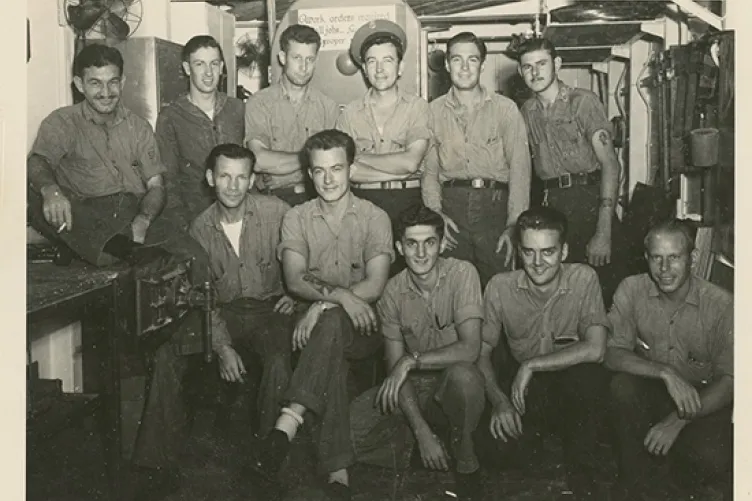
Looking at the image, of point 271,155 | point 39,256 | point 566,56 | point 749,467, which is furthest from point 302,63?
point 566,56

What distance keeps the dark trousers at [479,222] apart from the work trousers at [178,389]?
76cm

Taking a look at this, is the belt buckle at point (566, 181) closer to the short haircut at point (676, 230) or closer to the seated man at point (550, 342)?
the seated man at point (550, 342)

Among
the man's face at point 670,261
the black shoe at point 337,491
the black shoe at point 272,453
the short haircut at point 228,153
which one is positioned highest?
the short haircut at point 228,153

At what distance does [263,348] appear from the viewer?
2594 mm

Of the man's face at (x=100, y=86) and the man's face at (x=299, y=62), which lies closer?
the man's face at (x=100, y=86)

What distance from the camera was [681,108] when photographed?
11.2 ft

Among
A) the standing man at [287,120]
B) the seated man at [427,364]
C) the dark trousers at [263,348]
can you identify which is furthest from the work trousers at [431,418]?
the standing man at [287,120]

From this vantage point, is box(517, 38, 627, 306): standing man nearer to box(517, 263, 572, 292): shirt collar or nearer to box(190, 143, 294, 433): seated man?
box(517, 263, 572, 292): shirt collar

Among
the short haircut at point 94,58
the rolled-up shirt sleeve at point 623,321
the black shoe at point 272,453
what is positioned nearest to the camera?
the black shoe at point 272,453

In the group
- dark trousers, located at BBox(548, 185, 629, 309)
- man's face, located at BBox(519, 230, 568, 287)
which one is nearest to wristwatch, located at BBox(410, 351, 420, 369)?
man's face, located at BBox(519, 230, 568, 287)

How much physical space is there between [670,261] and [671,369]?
0.34 metres

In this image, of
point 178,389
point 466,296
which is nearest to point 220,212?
point 178,389

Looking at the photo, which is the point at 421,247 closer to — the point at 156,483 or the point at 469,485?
the point at 469,485

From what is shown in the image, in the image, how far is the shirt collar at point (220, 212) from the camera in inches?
112
